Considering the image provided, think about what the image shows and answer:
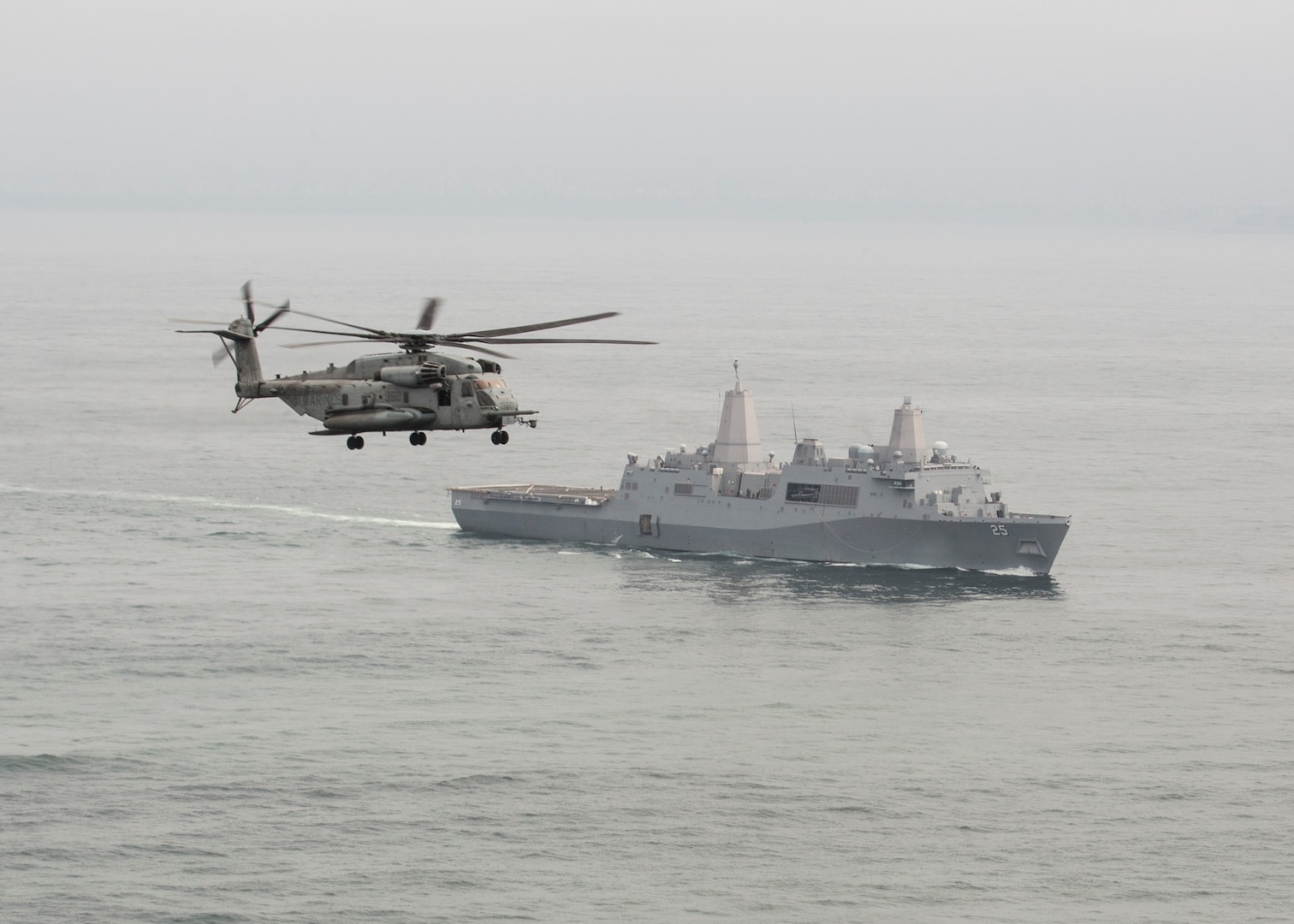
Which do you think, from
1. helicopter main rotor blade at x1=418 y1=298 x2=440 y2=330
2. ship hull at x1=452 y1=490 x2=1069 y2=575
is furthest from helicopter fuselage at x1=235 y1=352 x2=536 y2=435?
ship hull at x1=452 y1=490 x2=1069 y2=575

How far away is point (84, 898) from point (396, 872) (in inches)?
402

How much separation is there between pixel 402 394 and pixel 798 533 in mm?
55382

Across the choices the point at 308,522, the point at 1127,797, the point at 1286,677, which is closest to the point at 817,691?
the point at 1127,797

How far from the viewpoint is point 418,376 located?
43.2m

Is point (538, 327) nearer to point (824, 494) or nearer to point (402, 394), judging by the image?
point (402, 394)

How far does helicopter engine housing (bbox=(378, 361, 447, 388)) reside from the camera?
142ft

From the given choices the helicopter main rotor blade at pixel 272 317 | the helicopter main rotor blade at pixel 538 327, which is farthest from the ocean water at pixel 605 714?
the helicopter main rotor blade at pixel 538 327

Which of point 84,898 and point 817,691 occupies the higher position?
point 817,691

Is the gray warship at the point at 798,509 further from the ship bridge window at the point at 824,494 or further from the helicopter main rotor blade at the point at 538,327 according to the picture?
the helicopter main rotor blade at the point at 538,327

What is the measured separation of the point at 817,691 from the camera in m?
78.1

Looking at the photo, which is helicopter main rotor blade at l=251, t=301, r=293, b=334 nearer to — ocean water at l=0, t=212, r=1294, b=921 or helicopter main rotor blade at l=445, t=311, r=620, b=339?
ocean water at l=0, t=212, r=1294, b=921

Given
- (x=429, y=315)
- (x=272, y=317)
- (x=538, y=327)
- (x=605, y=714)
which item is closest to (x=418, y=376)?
(x=429, y=315)

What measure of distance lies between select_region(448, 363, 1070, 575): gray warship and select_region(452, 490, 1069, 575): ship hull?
60 millimetres

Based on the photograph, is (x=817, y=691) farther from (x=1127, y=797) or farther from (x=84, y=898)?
(x=84, y=898)
